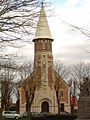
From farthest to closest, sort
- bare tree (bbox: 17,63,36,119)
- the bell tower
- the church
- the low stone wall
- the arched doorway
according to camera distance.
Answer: the bell tower
the arched doorway
the church
bare tree (bbox: 17,63,36,119)
the low stone wall

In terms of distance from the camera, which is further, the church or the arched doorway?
the arched doorway

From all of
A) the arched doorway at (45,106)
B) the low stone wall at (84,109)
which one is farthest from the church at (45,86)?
the low stone wall at (84,109)

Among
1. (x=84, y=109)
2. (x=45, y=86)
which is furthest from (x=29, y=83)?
(x=84, y=109)

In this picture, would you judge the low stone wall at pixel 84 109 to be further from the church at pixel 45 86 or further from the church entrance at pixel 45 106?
the church entrance at pixel 45 106

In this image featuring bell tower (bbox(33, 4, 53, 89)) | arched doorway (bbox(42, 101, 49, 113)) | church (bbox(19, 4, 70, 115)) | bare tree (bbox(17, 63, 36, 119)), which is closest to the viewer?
bare tree (bbox(17, 63, 36, 119))

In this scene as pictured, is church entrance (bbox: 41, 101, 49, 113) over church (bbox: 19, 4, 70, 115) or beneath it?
beneath

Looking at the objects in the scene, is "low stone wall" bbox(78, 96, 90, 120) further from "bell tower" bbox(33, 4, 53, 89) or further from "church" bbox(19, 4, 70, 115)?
"bell tower" bbox(33, 4, 53, 89)

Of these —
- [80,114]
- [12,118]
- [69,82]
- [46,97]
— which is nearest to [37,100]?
[46,97]

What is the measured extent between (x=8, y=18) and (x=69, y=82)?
166ft

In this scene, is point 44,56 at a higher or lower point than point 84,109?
higher

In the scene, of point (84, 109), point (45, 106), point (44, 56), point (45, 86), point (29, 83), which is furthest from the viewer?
point (44, 56)

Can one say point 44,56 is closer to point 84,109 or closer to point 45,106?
point 45,106

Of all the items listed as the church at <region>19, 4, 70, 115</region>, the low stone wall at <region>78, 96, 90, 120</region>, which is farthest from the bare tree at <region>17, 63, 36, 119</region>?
the low stone wall at <region>78, 96, 90, 120</region>

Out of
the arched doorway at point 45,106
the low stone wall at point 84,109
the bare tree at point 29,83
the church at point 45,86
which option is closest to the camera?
the low stone wall at point 84,109
